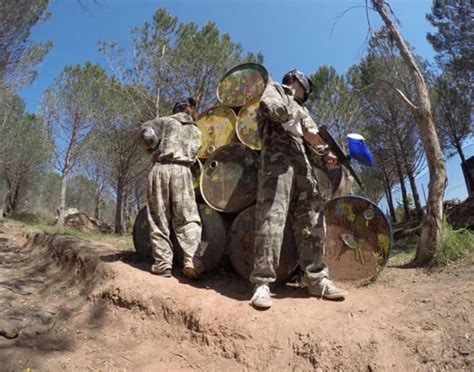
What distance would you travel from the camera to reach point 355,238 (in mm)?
2871

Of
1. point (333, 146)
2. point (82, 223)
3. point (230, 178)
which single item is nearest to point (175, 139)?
point (230, 178)

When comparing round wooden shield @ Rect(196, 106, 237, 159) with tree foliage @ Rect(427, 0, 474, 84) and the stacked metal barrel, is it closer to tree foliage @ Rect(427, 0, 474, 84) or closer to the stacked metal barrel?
the stacked metal barrel

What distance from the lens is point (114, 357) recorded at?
1.98 meters

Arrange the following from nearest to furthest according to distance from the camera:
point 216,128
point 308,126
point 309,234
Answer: point 309,234 → point 308,126 → point 216,128

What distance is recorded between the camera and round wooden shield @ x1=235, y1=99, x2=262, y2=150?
141 inches

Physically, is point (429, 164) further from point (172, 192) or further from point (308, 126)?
point (172, 192)

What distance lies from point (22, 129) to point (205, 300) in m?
20.1

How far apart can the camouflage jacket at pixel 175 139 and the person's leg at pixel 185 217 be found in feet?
0.42

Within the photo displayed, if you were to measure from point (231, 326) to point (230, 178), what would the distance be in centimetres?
152

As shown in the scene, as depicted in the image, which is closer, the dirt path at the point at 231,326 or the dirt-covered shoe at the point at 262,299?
the dirt path at the point at 231,326

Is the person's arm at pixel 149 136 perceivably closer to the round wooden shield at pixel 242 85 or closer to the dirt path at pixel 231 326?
the round wooden shield at pixel 242 85

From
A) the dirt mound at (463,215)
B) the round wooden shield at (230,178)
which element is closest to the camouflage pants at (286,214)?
the round wooden shield at (230,178)

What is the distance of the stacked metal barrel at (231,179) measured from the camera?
2979 mm

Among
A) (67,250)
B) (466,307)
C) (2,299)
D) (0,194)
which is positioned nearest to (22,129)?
(0,194)
